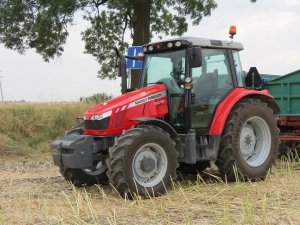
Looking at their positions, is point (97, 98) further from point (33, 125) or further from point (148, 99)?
point (148, 99)

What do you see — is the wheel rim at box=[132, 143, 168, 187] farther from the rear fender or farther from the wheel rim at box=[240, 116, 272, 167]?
the wheel rim at box=[240, 116, 272, 167]

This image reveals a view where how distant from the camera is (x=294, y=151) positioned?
10.3 meters

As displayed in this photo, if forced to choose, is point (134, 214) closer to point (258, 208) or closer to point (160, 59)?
point (258, 208)

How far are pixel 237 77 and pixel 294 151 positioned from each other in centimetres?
302

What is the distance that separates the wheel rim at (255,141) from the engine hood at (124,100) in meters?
1.51

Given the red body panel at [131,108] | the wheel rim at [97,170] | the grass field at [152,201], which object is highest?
the red body panel at [131,108]

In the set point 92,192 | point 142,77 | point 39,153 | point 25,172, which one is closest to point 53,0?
point 39,153

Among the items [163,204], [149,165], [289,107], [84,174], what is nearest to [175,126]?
[149,165]

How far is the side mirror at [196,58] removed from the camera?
7094mm

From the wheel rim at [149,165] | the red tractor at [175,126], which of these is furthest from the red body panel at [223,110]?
the wheel rim at [149,165]

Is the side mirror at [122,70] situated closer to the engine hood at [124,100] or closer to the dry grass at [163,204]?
the engine hood at [124,100]

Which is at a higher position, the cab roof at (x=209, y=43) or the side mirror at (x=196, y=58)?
the cab roof at (x=209, y=43)

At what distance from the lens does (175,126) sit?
749 centimetres

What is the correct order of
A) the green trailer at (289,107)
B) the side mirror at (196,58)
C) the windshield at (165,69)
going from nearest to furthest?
the side mirror at (196,58)
the windshield at (165,69)
the green trailer at (289,107)
